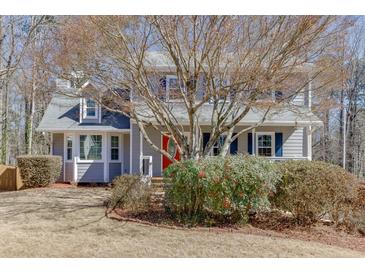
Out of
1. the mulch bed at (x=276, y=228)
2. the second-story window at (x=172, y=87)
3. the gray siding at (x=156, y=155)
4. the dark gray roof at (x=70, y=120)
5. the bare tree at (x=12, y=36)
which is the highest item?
the bare tree at (x=12, y=36)

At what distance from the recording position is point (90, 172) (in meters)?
16.2

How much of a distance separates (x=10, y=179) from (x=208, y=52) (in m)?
10.7

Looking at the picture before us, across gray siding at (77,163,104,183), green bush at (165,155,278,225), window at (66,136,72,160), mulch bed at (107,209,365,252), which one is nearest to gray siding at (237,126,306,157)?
gray siding at (77,163,104,183)

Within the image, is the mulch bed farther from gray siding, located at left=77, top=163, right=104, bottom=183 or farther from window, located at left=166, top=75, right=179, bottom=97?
gray siding, located at left=77, top=163, right=104, bottom=183

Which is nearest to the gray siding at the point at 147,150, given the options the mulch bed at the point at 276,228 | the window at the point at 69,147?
the window at the point at 69,147

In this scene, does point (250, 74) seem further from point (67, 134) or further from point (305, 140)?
point (67, 134)

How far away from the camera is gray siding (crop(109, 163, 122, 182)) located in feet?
53.7

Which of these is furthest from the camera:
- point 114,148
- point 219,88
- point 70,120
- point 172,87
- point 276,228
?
point 114,148

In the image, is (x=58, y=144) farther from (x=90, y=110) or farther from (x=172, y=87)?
(x=172, y=87)

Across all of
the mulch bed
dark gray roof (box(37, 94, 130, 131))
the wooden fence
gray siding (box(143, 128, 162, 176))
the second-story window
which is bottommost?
the mulch bed

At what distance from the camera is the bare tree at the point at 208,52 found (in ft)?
26.5

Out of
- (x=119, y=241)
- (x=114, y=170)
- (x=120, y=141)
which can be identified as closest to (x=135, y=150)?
(x=120, y=141)

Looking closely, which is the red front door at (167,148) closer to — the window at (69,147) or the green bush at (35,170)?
the window at (69,147)

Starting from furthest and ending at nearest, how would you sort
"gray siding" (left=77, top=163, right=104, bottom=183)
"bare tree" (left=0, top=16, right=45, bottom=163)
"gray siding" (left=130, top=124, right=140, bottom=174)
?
"bare tree" (left=0, top=16, right=45, bottom=163) → "gray siding" (left=77, top=163, right=104, bottom=183) → "gray siding" (left=130, top=124, right=140, bottom=174)
